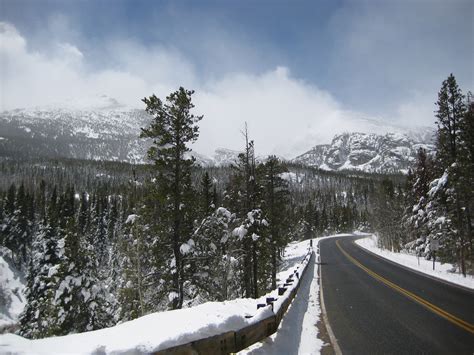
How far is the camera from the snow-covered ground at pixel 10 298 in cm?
3794

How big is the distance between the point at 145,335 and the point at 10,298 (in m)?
51.7

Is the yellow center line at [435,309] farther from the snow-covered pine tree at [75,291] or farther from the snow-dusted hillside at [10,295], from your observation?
the snow-dusted hillside at [10,295]

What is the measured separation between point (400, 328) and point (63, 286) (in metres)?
20.7

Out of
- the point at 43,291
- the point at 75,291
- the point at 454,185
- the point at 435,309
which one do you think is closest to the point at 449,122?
the point at 454,185

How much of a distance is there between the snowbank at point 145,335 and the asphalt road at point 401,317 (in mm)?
3354

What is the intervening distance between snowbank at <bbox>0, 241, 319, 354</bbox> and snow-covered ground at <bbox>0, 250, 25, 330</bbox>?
40.2 meters

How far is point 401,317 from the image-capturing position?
917 centimetres

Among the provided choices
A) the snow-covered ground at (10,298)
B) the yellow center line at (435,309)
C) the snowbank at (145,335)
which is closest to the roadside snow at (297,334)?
the snowbank at (145,335)

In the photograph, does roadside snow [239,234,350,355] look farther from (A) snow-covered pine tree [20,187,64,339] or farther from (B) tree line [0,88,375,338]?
(A) snow-covered pine tree [20,187,64,339]

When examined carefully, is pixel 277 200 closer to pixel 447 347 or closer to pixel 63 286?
pixel 63 286

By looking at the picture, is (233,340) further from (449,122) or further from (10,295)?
(10,295)

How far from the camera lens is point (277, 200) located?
3078 cm

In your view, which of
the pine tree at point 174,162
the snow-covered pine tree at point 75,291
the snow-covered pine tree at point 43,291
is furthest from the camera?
the snow-covered pine tree at point 43,291

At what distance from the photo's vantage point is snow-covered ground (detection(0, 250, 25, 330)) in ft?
124
